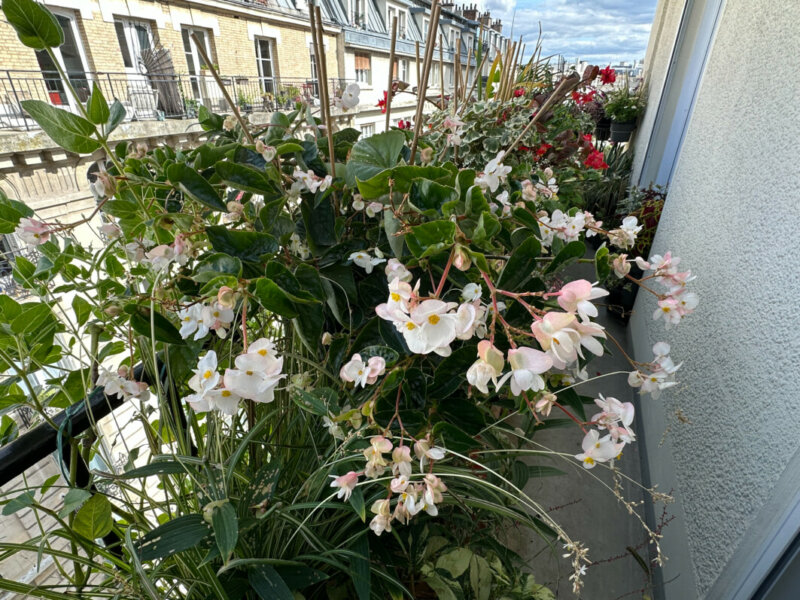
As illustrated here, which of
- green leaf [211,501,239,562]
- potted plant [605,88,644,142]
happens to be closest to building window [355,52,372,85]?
potted plant [605,88,644,142]

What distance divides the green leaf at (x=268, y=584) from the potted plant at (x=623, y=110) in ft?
16.2

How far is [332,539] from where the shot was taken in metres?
0.68

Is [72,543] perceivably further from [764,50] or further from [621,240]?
[764,50]

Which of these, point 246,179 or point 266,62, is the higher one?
point 266,62

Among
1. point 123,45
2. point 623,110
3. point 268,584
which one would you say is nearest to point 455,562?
point 268,584

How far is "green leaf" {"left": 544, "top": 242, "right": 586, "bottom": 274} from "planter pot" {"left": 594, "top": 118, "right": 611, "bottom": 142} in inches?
196

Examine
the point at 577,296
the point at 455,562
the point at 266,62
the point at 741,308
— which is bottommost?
the point at 455,562

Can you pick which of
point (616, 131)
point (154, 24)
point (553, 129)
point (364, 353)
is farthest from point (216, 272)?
point (154, 24)

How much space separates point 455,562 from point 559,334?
549 millimetres

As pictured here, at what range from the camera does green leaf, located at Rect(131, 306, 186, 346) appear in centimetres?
47

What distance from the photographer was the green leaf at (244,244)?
0.47 meters

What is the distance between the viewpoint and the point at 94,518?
0.52 m

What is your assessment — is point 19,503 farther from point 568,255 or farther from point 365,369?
point 568,255

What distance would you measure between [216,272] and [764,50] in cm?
150
